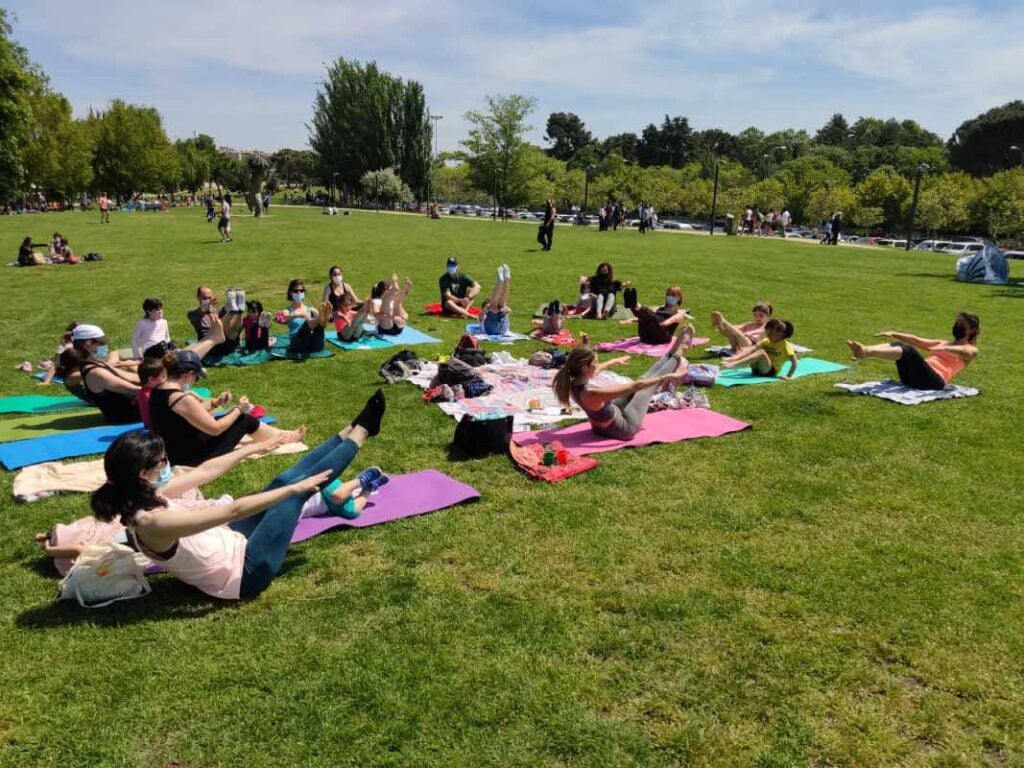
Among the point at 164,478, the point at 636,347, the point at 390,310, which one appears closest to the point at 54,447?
the point at 164,478

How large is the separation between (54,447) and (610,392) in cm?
581

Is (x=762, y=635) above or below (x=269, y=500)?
below

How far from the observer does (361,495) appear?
5953mm

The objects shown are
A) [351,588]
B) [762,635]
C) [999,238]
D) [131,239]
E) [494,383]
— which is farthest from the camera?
[999,238]

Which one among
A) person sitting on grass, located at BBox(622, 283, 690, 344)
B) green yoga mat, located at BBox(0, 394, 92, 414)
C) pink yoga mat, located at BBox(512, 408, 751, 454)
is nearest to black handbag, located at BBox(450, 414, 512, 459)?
pink yoga mat, located at BBox(512, 408, 751, 454)

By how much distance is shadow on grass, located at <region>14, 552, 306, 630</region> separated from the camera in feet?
14.5

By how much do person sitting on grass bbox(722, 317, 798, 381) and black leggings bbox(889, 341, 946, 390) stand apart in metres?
1.38

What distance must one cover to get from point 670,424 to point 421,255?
18.8 meters

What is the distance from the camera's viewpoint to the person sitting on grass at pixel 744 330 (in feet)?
36.0

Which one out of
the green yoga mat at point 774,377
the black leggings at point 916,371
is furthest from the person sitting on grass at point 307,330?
the black leggings at point 916,371

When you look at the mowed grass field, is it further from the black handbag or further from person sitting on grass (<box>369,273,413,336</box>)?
person sitting on grass (<box>369,273,413,336</box>)

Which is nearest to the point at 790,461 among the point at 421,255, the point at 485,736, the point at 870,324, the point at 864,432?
the point at 864,432

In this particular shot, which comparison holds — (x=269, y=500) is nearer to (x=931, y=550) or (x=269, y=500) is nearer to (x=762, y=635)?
(x=762, y=635)

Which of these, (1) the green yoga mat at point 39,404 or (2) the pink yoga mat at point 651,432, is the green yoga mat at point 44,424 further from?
(2) the pink yoga mat at point 651,432
